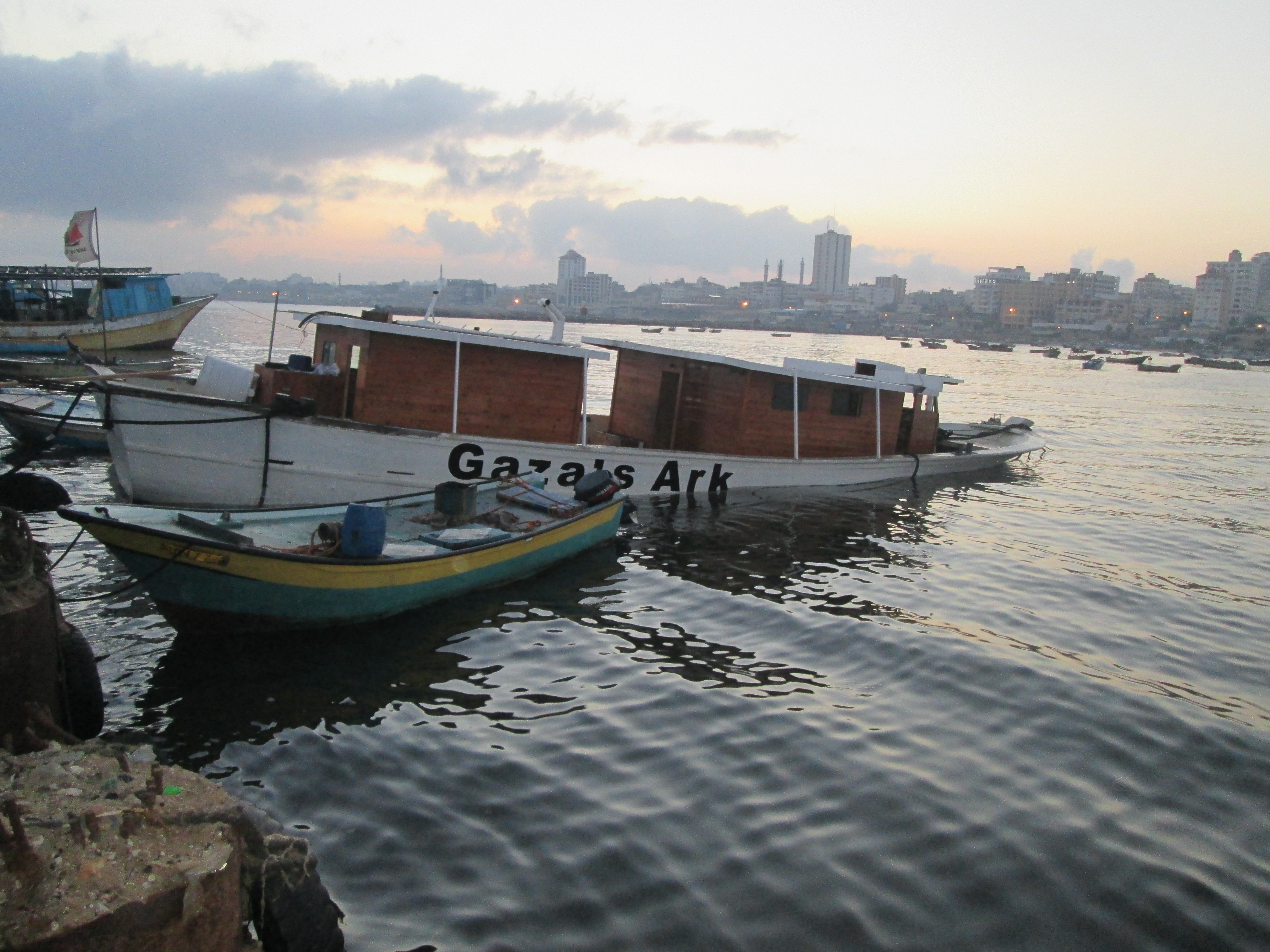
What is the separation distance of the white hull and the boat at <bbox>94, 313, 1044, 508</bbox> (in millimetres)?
23

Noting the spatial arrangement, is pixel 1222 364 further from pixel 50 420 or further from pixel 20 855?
pixel 20 855

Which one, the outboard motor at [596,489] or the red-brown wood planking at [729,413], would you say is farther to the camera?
the red-brown wood planking at [729,413]

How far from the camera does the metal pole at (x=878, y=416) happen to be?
66.6 feet

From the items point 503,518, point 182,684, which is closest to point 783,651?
point 503,518

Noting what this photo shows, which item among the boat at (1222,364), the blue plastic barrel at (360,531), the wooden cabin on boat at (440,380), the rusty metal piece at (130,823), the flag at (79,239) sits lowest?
the rusty metal piece at (130,823)

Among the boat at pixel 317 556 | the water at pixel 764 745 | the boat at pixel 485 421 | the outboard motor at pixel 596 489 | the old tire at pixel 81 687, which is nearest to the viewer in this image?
the water at pixel 764 745

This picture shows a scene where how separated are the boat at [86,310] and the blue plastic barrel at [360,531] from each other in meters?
31.2

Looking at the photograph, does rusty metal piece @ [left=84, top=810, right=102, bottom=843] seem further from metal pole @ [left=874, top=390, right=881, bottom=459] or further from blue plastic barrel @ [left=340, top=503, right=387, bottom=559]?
metal pole @ [left=874, top=390, right=881, bottom=459]

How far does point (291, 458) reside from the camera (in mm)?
13742

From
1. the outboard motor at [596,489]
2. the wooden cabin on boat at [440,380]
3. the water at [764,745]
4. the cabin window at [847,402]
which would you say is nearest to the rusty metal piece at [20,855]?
the water at [764,745]

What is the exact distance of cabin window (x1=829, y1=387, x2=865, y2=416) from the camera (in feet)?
65.6

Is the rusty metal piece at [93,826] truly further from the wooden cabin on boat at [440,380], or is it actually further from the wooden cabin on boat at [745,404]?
the wooden cabin on boat at [745,404]

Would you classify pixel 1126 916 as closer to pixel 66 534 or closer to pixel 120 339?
pixel 66 534

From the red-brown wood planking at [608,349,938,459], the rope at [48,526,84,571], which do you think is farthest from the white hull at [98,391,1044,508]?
the red-brown wood planking at [608,349,938,459]
